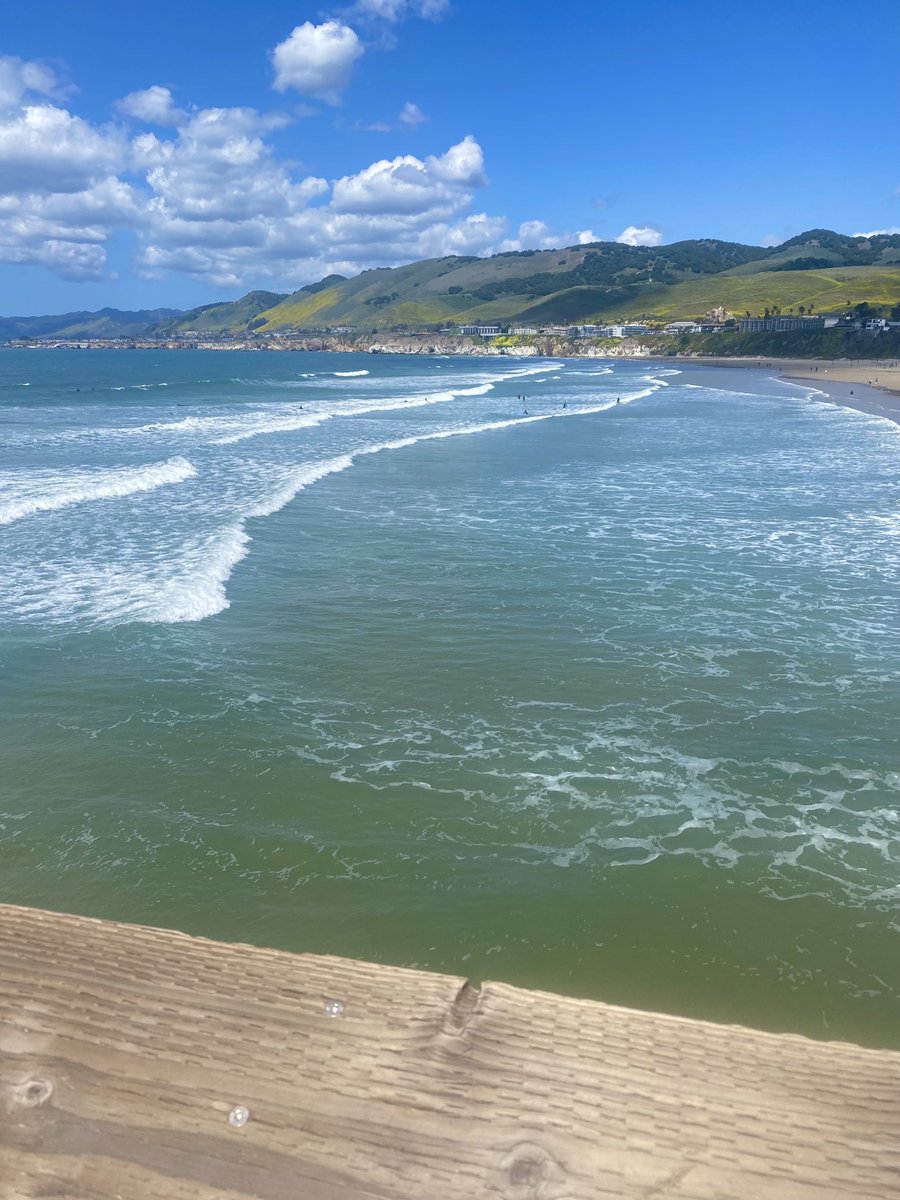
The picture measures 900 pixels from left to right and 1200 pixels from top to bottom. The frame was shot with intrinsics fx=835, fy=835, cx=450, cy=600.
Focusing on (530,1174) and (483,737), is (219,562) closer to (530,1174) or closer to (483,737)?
(483,737)

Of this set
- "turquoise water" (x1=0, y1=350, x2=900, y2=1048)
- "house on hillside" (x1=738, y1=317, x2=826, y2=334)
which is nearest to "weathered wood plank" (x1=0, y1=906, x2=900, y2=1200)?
"turquoise water" (x1=0, y1=350, x2=900, y2=1048)

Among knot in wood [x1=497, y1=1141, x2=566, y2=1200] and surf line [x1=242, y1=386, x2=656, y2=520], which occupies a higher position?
knot in wood [x1=497, y1=1141, x2=566, y2=1200]

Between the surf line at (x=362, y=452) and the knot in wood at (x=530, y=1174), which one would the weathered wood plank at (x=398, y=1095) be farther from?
the surf line at (x=362, y=452)

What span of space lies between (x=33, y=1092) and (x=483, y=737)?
899 cm

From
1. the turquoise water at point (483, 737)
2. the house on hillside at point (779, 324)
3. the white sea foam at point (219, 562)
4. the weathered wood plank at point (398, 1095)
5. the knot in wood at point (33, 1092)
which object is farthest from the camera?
the house on hillside at point (779, 324)

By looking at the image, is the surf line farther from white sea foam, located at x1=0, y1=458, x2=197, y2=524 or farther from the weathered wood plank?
the weathered wood plank

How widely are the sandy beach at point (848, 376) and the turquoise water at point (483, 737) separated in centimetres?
5123

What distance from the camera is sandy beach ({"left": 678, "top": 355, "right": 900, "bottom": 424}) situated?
250 ft

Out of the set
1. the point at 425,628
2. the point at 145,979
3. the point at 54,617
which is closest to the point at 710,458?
the point at 425,628

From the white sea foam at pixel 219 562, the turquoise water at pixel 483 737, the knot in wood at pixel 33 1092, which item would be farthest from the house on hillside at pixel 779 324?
the knot in wood at pixel 33 1092

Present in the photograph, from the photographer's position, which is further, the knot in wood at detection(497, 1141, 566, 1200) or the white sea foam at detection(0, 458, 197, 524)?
the white sea foam at detection(0, 458, 197, 524)

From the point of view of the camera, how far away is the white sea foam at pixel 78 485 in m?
31.0

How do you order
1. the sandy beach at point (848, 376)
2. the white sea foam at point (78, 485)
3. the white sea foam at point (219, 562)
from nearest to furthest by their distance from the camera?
the white sea foam at point (219, 562)
the white sea foam at point (78, 485)
the sandy beach at point (848, 376)

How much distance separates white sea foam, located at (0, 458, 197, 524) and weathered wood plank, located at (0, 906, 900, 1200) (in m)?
26.7
